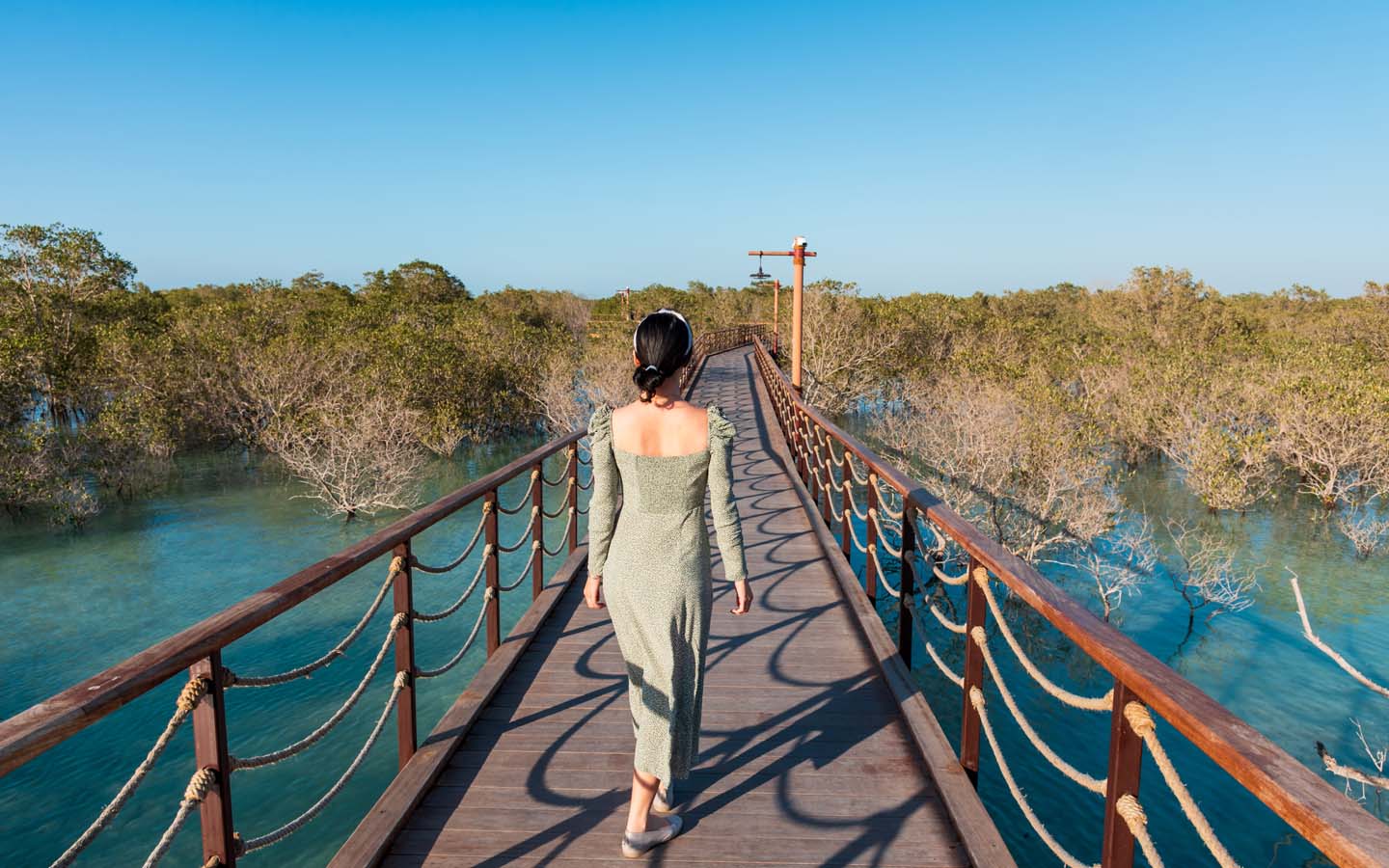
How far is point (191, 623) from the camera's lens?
1409cm

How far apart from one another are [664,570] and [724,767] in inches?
45.1

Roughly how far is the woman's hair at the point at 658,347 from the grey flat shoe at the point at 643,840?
147cm

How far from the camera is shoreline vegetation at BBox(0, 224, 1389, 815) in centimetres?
1605

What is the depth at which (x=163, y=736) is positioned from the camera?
163 centimetres

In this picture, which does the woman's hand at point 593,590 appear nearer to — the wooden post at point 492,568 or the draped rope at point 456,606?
the draped rope at point 456,606

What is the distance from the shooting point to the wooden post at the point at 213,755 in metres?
1.84

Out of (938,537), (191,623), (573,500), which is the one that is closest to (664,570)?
(573,500)

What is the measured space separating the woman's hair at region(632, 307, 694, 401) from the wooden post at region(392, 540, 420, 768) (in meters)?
1.35

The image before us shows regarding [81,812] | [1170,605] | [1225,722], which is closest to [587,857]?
[1225,722]

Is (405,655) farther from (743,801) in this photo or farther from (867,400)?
(867,400)

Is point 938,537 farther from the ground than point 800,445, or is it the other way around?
point 800,445

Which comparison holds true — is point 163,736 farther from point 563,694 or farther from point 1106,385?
point 1106,385

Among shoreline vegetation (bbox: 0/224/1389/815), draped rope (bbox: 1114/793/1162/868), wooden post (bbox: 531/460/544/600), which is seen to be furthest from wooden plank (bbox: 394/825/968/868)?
shoreline vegetation (bbox: 0/224/1389/815)

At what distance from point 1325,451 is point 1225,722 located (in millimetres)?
21642
